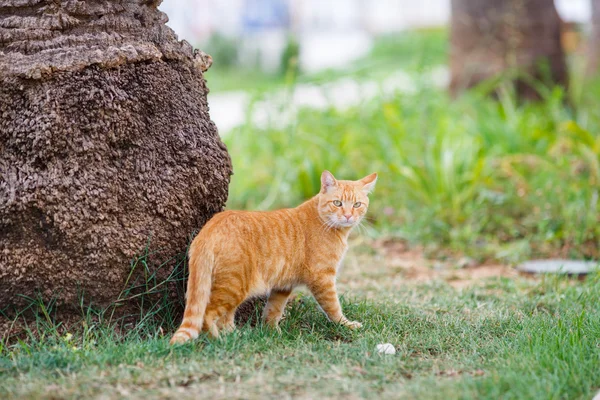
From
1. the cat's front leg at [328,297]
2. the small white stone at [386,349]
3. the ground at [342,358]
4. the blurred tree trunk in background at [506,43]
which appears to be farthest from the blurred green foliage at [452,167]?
the small white stone at [386,349]

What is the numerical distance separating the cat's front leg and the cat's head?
0.34m

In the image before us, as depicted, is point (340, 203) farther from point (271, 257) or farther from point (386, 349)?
point (386, 349)

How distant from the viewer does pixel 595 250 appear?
6.01m

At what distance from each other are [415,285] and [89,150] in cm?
274

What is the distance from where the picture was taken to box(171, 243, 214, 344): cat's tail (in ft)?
11.2

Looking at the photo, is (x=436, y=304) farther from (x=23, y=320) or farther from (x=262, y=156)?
(x=262, y=156)

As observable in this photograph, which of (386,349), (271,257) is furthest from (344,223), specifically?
(386,349)

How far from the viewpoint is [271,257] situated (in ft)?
12.5

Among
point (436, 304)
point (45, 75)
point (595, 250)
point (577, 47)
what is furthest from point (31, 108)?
point (577, 47)

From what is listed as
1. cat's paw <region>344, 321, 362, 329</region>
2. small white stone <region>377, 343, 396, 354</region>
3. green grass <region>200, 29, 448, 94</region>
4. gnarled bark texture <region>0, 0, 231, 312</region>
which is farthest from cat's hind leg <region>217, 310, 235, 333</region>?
green grass <region>200, 29, 448, 94</region>

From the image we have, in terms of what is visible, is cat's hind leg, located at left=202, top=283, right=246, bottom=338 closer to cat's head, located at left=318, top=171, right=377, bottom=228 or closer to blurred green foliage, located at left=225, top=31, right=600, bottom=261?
cat's head, located at left=318, top=171, right=377, bottom=228

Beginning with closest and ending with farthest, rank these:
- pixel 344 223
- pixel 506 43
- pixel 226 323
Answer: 1. pixel 226 323
2. pixel 344 223
3. pixel 506 43

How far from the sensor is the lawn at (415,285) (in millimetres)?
3082

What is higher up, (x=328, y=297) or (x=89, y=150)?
(x=89, y=150)
